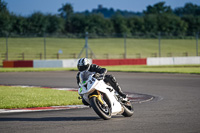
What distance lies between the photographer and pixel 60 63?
32188 mm

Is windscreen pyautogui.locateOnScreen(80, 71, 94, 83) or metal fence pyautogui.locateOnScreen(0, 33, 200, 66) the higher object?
metal fence pyautogui.locateOnScreen(0, 33, 200, 66)

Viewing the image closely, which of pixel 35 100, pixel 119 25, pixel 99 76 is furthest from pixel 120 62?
pixel 99 76

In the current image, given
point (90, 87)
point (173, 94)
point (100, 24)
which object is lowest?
point (173, 94)

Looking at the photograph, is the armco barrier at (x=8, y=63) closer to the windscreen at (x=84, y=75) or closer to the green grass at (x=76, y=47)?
the green grass at (x=76, y=47)

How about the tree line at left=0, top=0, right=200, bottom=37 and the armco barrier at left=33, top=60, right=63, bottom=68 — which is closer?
the armco barrier at left=33, top=60, right=63, bottom=68

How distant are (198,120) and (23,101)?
16.7 feet

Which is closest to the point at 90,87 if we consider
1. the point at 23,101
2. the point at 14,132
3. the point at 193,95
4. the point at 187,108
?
the point at 14,132

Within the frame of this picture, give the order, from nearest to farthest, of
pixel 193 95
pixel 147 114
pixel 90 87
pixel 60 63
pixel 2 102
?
pixel 90 87
pixel 147 114
pixel 2 102
pixel 193 95
pixel 60 63

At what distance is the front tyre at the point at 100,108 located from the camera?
7.19 meters

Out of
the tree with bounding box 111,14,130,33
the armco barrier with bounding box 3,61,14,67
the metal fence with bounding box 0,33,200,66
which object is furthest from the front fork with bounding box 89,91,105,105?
the tree with bounding box 111,14,130,33

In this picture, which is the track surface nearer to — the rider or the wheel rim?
the wheel rim

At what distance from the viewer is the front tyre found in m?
7.19

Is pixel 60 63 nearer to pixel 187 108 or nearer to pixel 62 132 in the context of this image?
pixel 187 108

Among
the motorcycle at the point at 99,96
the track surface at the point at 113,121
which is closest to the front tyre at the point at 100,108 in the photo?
the motorcycle at the point at 99,96
